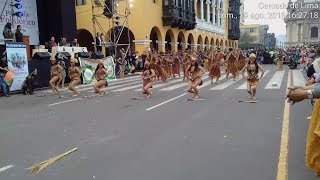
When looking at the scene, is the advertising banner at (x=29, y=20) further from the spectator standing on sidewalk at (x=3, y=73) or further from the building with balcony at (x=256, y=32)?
the building with balcony at (x=256, y=32)

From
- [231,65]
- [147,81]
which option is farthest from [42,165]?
[231,65]

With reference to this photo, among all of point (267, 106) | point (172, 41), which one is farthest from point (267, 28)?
point (267, 106)

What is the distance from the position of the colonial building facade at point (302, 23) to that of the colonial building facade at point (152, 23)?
7532 cm

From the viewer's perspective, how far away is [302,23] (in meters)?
125

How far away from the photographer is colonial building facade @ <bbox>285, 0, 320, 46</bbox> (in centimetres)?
12100

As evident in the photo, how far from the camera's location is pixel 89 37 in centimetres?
4025

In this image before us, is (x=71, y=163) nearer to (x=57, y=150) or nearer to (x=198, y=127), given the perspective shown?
(x=57, y=150)

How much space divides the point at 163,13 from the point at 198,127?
3143 cm

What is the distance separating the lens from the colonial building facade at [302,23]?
121 metres

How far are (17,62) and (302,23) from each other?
119 m

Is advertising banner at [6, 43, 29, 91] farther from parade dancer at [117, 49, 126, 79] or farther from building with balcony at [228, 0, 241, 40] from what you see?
building with balcony at [228, 0, 241, 40]

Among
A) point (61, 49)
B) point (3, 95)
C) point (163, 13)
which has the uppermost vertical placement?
point (163, 13)

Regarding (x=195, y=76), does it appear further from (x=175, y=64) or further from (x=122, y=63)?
(x=122, y=63)

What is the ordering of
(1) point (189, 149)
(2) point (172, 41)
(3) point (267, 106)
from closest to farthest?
(1) point (189, 149)
(3) point (267, 106)
(2) point (172, 41)
